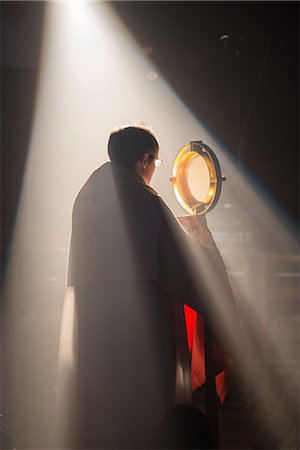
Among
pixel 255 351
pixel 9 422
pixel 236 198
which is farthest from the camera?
pixel 236 198

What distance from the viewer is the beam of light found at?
14.8ft

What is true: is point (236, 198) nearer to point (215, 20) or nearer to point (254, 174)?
point (254, 174)

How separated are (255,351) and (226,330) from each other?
2.61m

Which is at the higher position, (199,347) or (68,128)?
(68,128)

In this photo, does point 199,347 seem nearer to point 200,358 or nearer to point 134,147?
point 200,358

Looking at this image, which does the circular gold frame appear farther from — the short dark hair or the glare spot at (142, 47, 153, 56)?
the glare spot at (142, 47, 153, 56)

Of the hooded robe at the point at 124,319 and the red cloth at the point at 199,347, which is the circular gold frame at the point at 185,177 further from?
the hooded robe at the point at 124,319

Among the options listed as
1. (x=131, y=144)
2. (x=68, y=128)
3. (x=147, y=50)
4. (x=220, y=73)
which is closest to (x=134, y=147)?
(x=131, y=144)

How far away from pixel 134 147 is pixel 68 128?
338 cm

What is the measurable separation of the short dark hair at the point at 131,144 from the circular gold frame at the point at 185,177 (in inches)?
5.5

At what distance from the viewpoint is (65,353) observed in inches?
81.4

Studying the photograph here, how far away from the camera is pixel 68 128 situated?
17.4 ft

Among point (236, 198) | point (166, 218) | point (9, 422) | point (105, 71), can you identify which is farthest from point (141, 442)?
point (236, 198)

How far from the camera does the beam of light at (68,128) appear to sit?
4.50 metres
